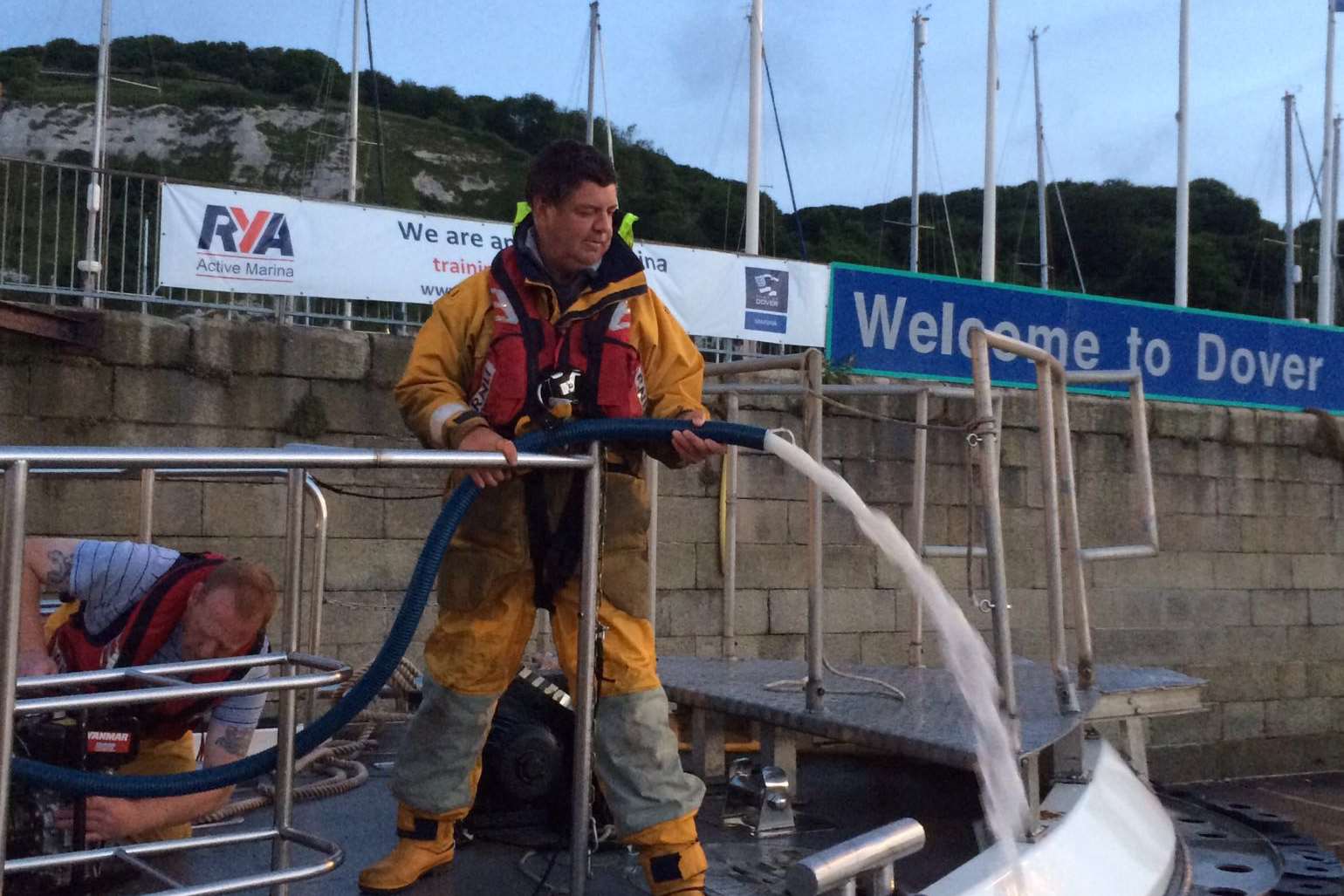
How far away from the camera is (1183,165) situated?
17094 mm

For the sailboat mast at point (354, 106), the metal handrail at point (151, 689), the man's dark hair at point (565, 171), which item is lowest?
the metal handrail at point (151, 689)

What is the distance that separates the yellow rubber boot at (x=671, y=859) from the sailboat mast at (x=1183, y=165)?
15.4 metres

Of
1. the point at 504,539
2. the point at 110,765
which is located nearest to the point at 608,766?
the point at 504,539

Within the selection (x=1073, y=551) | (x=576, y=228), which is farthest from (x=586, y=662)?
(x=1073, y=551)

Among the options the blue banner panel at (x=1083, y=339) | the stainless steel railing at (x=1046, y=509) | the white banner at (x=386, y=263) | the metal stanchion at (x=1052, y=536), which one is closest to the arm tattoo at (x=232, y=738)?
the stainless steel railing at (x=1046, y=509)

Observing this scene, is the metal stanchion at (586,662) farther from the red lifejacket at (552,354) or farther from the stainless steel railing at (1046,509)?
the stainless steel railing at (1046,509)

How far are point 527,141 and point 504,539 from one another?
4665 cm

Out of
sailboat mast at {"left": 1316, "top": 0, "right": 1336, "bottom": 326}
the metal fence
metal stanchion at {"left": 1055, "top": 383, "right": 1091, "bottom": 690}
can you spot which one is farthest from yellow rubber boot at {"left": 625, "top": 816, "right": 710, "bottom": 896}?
sailboat mast at {"left": 1316, "top": 0, "right": 1336, "bottom": 326}

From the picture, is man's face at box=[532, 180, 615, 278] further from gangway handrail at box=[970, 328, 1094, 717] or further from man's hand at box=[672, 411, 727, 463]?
gangway handrail at box=[970, 328, 1094, 717]

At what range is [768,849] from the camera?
3090mm

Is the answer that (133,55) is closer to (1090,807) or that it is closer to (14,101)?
(14,101)

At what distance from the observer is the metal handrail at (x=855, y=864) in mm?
1631

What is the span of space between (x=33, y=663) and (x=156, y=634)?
0.86 feet

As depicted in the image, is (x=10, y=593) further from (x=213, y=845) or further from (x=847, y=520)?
(x=847, y=520)
